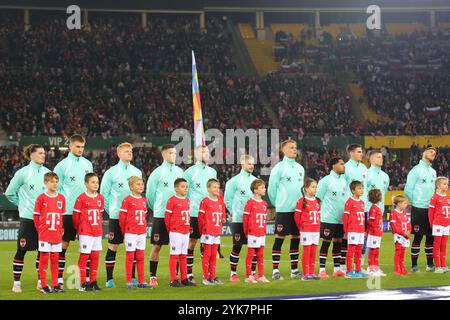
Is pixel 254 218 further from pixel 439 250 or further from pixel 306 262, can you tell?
pixel 439 250

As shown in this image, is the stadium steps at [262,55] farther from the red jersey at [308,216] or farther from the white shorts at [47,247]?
the white shorts at [47,247]

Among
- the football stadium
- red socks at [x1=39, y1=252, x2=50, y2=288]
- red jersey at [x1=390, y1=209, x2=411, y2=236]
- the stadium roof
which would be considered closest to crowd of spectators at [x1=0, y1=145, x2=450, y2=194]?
the football stadium

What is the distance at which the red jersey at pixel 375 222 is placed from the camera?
1614cm

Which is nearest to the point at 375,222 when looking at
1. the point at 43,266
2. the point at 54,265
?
the point at 54,265

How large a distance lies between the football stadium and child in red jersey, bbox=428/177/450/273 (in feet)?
0.13

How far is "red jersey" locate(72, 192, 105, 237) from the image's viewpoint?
545 inches

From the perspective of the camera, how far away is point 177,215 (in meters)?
14.4

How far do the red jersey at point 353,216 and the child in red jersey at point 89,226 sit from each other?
422 centimetres

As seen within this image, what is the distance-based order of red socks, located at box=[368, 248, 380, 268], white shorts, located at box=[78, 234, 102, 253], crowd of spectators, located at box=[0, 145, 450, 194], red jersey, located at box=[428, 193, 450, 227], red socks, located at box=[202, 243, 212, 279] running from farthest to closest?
crowd of spectators, located at box=[0, 145, 450, 194], red jersey, located at box=[428, 193, 450, 227], red socks, located at box=[368, 248, 380, 268], red socks, located at box=[202, 243, 212, 279], white shorts, located at box=[78, 234, 102, 253]

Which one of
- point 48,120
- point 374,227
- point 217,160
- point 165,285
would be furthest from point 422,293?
point 48,120

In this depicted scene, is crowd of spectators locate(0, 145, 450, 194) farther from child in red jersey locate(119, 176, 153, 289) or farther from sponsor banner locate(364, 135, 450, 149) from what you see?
child in red jersey locate(119, 176, 153, 289)

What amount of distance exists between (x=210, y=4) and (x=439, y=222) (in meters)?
32.4
